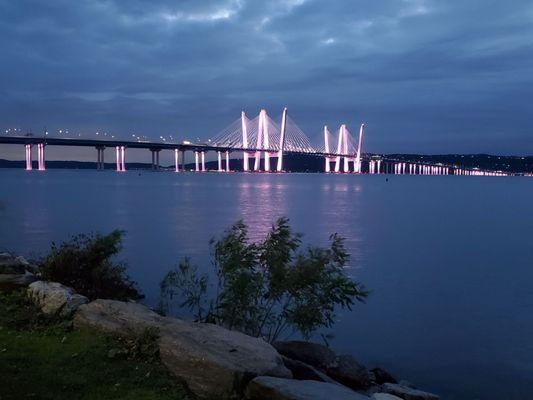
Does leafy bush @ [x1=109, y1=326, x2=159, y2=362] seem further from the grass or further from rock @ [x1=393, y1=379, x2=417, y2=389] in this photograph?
rock @ [x1=393, y1=379, x2=417, y2=389]

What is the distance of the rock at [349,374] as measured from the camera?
25.2 ft

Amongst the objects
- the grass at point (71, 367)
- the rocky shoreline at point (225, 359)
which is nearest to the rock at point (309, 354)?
the rocky shoreline at point (225, 359)

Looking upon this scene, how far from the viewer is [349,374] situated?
775cm

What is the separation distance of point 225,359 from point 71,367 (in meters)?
1.49

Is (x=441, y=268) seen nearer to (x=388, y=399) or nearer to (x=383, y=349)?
(x=383, y=349)

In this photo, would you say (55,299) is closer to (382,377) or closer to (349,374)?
(349,374)

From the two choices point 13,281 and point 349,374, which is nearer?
point 349,374

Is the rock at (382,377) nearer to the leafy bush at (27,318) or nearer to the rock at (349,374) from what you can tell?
the rock at (349,374)

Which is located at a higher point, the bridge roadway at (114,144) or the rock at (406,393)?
the bridge roadway at (114,144)

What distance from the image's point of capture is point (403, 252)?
23562 mm

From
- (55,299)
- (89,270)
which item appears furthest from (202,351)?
(89,270)

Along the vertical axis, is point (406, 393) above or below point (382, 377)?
above

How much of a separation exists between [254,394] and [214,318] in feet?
14.1

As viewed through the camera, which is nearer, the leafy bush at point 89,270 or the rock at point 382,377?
the rock at point 382,377
